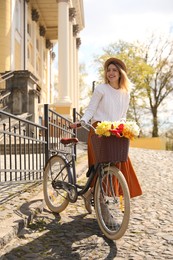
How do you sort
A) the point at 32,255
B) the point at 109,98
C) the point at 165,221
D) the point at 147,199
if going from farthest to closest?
the point at 147,199
the point at 165,221
the point at 109,98
the point at 32,255

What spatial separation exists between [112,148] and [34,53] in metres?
23.6

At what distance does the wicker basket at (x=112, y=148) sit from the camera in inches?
143

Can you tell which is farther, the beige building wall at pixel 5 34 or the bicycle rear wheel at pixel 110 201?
the beige building wall at pixel 5 34

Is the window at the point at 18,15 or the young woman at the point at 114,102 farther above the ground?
the window at the point at 18,15

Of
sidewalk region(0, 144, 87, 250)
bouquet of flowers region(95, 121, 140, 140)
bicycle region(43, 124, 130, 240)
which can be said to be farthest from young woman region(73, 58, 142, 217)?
sidewalk region(0, 144, 87, 250)

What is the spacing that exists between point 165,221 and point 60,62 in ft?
56.0

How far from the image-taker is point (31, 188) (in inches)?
241

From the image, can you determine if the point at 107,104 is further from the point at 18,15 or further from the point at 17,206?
the point at 18,15

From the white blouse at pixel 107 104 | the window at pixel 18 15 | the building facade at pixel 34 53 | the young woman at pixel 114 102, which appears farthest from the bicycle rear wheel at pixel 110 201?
the window at pixel 18 15

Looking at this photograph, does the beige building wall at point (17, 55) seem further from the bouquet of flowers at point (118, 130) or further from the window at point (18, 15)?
the bouquet of flowers at point (118, 130)

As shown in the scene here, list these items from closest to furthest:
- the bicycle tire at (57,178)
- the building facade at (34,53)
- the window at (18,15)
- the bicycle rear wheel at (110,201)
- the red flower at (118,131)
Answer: the red flower at (118,131) → the bicycle rear wheel at (110,201) → the bicycle tire at (57,178) → the building facade at (34,53) → the window at (18,15)

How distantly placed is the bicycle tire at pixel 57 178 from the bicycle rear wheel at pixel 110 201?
70cm

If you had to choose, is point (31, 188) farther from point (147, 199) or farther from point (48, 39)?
point (48, 39)

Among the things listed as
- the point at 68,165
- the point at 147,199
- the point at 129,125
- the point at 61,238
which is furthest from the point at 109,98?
the point at 147,199
